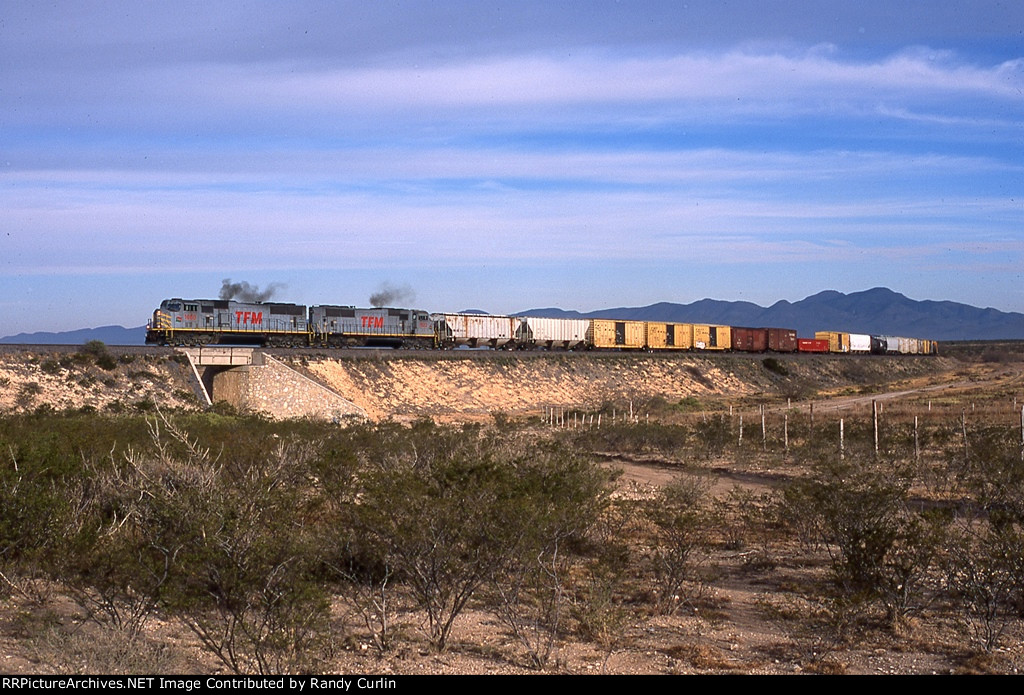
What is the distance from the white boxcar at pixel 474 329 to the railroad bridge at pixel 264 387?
73.2ft

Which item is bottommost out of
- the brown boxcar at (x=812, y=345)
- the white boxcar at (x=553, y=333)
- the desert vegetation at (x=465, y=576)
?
the desert vegetation at (x=465, y=576)

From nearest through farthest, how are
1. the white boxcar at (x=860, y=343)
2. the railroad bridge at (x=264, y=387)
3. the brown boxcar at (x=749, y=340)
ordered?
1. the railroad bridge at (x=264, y=387)
2. the brown boxcar at (x=749, y=340)
3. the white boxcar at (x=860, y=343)

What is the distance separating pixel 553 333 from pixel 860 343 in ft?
160

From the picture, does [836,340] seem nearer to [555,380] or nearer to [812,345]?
[812,345]

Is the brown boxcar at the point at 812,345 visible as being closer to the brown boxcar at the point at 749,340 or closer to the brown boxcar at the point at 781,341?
the brown boxcar at the point at 781,341

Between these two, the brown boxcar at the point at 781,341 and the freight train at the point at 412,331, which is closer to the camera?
the freight train at the point at 412,331

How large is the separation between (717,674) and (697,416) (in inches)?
Answer: 1477

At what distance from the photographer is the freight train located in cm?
5100

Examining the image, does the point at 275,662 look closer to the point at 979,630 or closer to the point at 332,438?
the point at 979,630

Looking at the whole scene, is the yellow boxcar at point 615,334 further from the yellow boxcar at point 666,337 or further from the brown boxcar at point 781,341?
the brown boxcar at point 781,341

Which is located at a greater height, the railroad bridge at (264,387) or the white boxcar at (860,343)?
the white boxcar at (860,343)

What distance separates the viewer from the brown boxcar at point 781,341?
296ft

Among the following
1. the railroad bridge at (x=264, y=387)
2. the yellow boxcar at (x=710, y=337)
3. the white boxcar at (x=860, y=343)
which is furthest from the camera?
the white boxcar at (x=860, y=343)

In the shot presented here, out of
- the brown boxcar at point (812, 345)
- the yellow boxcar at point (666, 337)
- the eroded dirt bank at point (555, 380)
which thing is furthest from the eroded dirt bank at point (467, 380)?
the yellow boxcar at point (666, 337)
